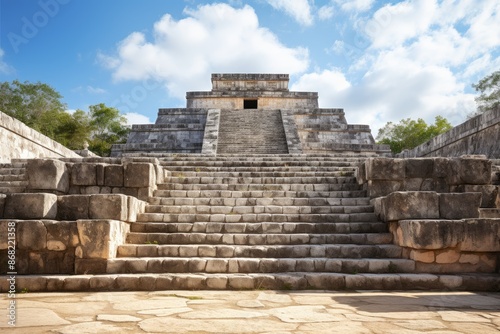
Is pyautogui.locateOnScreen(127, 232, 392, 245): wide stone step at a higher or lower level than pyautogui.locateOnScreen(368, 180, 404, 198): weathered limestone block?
lower

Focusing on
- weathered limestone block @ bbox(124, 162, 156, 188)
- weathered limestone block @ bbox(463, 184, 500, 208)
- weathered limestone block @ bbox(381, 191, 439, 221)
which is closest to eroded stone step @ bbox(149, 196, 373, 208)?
weathered limestone block @ bbox(124, 162, 156, 188)

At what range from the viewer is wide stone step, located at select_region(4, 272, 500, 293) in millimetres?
4434

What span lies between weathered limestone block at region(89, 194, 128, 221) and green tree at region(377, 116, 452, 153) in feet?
103

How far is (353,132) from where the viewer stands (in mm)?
17328

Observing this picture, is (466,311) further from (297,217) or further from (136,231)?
(136,231)

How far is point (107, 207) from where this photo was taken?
520 cm

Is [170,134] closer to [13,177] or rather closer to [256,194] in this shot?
[13,177]

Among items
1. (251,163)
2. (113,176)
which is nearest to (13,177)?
(113,176)

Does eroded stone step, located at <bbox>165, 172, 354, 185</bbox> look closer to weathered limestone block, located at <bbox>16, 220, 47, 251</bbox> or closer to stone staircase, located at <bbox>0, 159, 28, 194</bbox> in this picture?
weathered limestone block, located at <bbox>16, 220, 47, 251</bbox>

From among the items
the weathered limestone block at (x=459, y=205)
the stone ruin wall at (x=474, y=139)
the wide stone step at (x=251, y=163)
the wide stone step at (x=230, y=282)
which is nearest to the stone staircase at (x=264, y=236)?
the wide stone step at (x=230, y=282)

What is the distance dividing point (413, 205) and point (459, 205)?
685 millimetres

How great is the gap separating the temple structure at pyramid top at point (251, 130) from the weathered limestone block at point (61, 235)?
866cm

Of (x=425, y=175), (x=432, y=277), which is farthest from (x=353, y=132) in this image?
(x=432, y=277)

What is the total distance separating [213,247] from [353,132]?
13599 mm
